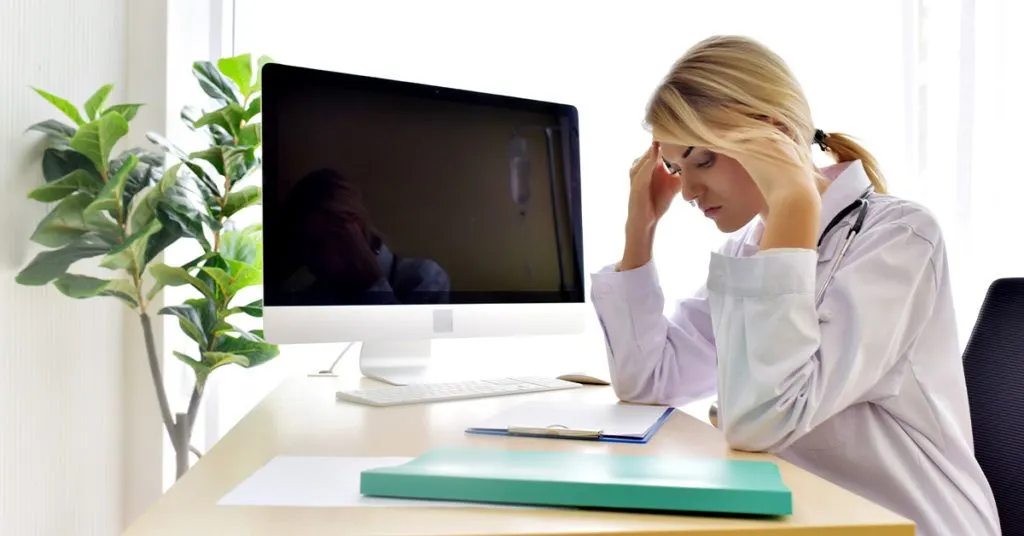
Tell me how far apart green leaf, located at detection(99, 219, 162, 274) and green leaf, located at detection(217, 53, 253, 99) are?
0.38 meters

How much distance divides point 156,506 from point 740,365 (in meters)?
0.62

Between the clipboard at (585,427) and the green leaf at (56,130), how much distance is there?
911 millimetres

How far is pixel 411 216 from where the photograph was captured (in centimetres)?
149

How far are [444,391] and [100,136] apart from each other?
0.72m

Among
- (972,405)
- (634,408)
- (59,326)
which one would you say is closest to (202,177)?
(59,326)

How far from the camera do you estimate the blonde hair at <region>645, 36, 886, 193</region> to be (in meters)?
1.19

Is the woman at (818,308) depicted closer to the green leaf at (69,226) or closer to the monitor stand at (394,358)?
the monitor stand at (394,358)

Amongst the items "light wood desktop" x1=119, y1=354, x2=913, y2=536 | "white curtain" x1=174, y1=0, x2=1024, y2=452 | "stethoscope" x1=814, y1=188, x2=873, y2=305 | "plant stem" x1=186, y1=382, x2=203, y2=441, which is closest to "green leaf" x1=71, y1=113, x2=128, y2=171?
"plant stem" x1=186, y1=382, x2=203, y2=441

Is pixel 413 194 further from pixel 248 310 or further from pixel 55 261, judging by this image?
pixel 55 261

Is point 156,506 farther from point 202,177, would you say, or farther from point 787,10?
point 787,10

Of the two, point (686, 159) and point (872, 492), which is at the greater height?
point (686, 159)

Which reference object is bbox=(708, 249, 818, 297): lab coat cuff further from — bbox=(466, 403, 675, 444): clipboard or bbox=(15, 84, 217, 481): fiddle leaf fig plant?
bbox=(15, 84, 217, 481): fiddle leaf fig plant

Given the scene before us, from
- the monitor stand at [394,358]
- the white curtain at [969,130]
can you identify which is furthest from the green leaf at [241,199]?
the white curtain at [969,130]

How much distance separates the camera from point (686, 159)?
1289 millimetres
